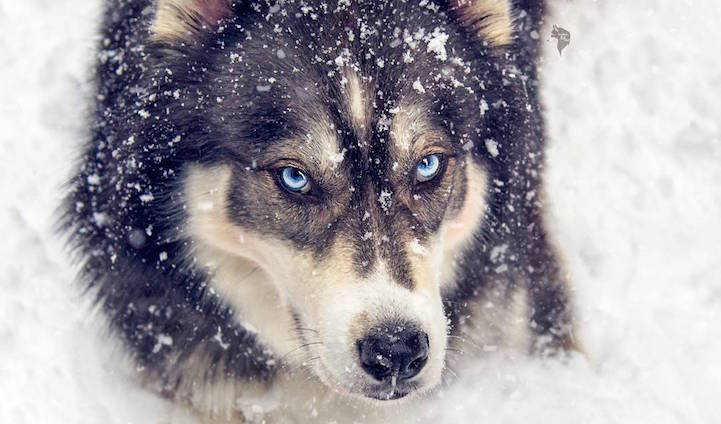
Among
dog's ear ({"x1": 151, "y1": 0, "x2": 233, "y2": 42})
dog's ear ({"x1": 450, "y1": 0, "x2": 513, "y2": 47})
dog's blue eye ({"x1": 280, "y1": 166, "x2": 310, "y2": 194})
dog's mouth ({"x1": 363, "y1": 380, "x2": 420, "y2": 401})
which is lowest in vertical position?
dog's mouth ({"x1": 363, "y1": 380, "x2": 420, "y2": 401})

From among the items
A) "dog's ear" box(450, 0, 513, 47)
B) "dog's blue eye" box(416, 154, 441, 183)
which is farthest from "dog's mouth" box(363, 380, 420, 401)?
"dog's ear" box(450, 0, 513, 47)

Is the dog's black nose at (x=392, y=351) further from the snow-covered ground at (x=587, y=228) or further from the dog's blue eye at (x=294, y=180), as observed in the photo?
the snow-covered ground at (x=587, y=228)

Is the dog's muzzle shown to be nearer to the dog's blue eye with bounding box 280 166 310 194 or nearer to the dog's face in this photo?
the dog's face

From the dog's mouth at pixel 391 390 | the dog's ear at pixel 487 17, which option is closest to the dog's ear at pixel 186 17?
the dog's ear at pixel 487 17

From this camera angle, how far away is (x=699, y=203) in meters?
4.04

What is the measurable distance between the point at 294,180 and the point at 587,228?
2087 millimetres

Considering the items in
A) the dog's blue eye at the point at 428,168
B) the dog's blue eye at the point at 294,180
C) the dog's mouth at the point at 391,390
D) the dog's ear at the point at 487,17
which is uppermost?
the dog's ear at the point at 487,17

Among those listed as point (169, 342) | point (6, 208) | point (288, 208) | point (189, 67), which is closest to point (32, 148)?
point (6, 208)

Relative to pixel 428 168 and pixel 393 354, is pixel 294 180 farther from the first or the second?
pixel 393 354

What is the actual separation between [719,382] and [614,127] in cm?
159

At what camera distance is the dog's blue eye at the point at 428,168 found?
2.58m

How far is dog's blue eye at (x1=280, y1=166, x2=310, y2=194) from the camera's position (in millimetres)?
2494

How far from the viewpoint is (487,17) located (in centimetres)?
275

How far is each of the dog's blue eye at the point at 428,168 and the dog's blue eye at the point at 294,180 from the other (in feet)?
1.25
